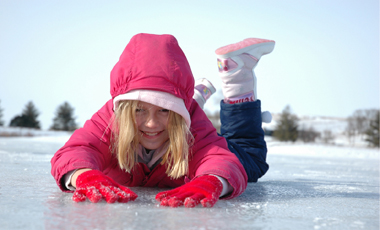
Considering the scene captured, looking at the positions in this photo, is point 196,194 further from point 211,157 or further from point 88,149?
point 88,149

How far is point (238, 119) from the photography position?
2598 millimetres

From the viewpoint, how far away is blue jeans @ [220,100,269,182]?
2.56 metres

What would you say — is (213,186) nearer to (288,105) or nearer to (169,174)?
(169,174)

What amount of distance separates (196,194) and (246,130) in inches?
60.8

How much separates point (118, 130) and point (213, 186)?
1.79 feet

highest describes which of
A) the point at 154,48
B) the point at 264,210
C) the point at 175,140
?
the point at 154,48

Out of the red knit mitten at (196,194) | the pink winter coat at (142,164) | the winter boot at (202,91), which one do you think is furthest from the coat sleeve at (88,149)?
the winter boot at (202,91)

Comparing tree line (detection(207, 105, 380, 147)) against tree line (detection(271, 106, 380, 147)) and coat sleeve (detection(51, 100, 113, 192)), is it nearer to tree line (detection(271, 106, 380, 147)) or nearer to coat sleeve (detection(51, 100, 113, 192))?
tree line (detection(271, 106, 380, 147))

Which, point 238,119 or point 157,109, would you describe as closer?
point 157,109

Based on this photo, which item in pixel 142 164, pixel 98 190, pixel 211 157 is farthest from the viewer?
pixel 142 164

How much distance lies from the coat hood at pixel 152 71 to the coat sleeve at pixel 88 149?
18 cm

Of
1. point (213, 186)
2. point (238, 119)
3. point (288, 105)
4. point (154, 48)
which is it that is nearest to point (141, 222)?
point (213, 186)

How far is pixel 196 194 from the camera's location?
1.14 meters

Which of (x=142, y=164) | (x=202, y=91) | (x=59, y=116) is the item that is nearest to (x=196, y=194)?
(x=142, y=164)
